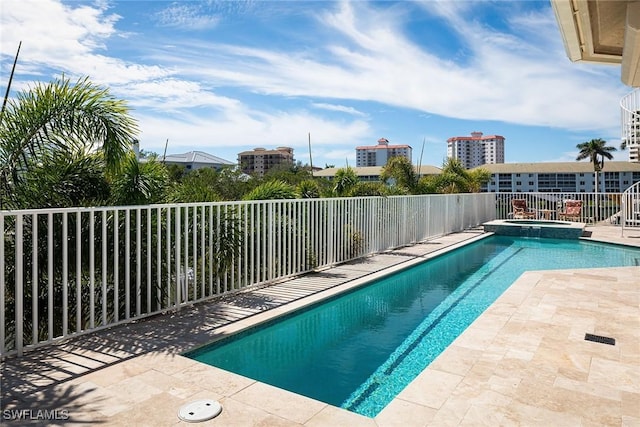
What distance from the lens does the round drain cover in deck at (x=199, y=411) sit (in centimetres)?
274

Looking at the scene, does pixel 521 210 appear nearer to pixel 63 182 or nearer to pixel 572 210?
pixel 572 210

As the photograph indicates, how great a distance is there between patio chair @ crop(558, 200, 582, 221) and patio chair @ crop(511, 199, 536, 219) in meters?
1.24

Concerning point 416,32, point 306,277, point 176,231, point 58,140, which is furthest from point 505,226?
point 58,140

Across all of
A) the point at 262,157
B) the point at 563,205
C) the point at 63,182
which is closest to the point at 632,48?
the point at 63,182

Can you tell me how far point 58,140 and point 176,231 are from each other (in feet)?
5.04

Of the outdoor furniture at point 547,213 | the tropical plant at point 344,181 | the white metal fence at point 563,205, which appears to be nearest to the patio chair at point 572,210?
the white metal fence at point 563,205

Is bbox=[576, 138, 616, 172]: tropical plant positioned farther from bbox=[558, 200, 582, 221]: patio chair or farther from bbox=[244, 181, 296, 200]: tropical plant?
bbox=[244, 181, 296, 200]: tropical plant

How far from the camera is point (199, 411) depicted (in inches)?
111

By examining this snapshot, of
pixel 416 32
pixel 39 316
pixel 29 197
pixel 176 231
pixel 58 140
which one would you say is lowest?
pixel 39 316

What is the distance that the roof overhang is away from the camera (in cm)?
360

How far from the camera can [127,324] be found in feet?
15.3

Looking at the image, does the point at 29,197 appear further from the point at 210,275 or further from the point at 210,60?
the point at 210,60

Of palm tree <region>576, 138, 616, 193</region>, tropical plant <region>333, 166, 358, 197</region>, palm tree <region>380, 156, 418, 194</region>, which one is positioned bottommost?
tropical plant <region>333, 166, 358, 197</region>

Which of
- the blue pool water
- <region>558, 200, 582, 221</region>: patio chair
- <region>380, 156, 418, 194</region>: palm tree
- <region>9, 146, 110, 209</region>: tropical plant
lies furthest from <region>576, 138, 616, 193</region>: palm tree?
<region>9, 146, 110, 209</region>: tropical plant
